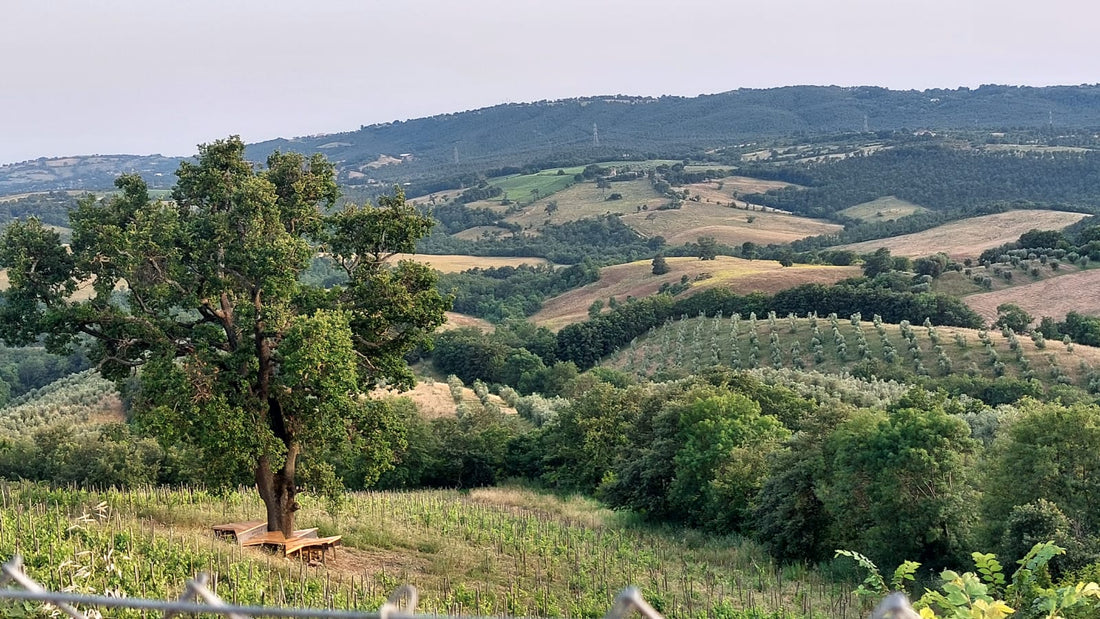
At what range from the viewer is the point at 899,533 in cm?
2447

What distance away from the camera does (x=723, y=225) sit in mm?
165375

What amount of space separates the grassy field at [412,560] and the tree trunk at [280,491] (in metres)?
1.27

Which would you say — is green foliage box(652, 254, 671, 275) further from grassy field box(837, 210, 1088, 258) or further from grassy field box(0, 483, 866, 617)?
grassy field box(0, 483, 866, 617)

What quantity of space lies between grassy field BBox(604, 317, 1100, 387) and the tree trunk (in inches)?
1918

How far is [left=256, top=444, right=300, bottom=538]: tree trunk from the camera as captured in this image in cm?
2027

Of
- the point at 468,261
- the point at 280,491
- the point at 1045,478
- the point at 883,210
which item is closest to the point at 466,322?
the point at 468,261

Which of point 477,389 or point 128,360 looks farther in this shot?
point 477,389

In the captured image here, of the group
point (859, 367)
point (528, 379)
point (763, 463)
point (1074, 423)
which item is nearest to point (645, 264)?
point (528, 379)

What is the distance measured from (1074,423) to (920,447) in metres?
4.06

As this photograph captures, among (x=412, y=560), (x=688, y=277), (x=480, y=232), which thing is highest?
(x=412, y=560)

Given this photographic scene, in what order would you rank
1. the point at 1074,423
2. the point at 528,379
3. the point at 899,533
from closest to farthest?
the point at 1074,423 < the point at 899,533 < the point at 528,379

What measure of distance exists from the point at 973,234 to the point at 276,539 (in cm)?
13375

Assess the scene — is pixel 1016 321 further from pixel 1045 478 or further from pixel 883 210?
pixel 883 210

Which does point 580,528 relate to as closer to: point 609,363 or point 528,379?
point 528,379
